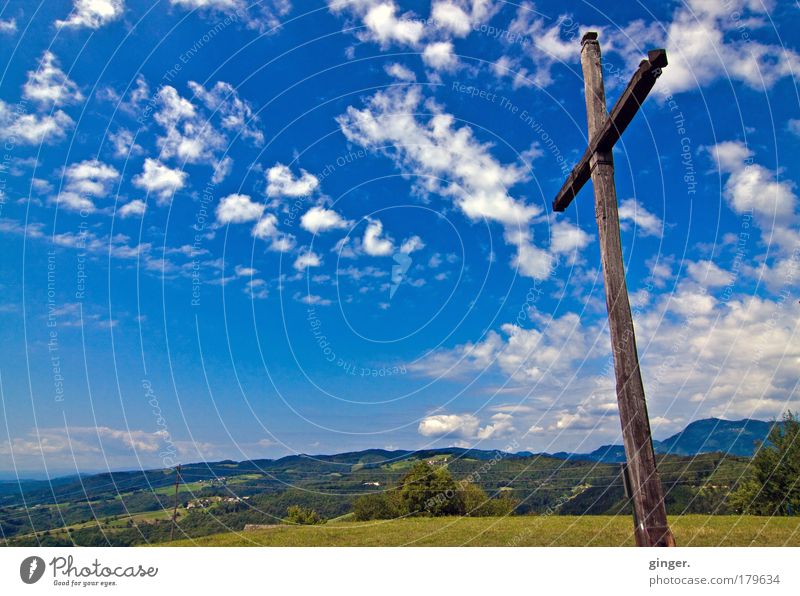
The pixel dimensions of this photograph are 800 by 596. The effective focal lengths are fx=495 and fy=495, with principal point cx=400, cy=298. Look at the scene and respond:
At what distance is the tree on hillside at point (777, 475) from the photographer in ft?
69.0

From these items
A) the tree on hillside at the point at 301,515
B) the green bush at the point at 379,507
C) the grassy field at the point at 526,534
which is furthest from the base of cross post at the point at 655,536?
the tree on hillside at the point at 301,515

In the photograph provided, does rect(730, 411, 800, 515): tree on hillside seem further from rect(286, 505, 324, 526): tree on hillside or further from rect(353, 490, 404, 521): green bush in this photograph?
rect(286, 505, 324, 526): tree on hillside

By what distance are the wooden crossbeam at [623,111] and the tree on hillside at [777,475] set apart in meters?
19.5

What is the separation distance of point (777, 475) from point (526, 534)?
61.0 feet

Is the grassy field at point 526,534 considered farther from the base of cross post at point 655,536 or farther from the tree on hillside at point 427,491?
the tree on hillside at point 427,491

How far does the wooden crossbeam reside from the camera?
5.24m

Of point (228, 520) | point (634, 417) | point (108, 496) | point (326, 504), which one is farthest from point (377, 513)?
point (634, 417)

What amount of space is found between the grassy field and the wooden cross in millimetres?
5269

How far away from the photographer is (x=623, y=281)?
583 centimetres

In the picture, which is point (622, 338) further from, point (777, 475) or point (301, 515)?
point (777, 475)

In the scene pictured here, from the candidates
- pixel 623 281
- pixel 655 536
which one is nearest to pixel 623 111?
pixel 623 281
